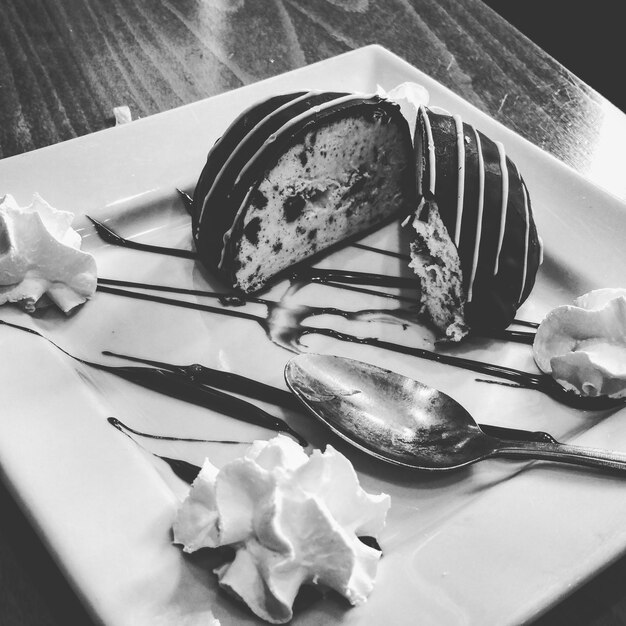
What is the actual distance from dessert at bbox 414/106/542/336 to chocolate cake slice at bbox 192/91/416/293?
161 mm

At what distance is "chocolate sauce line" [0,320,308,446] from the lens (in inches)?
41.1

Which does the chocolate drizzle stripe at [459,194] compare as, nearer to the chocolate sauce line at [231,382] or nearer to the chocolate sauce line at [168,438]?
the chocolate sauce line at [231,382]

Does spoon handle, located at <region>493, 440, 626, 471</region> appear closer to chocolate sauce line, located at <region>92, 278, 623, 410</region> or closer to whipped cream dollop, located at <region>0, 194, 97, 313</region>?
chocolate sauce line, located at <region>92, 278, 623, 410</region>

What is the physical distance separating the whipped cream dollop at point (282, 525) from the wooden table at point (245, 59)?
100cm

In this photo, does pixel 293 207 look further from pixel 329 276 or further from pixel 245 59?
pixel 245 59

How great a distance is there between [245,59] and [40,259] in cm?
94

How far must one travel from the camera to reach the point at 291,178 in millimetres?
1232

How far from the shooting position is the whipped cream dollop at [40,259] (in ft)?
3.62

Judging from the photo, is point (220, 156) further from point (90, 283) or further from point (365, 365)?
point (365, 365)

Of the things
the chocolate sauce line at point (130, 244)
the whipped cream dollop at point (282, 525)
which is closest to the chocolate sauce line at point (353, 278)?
the chocolate sauce line at point (130, 244)

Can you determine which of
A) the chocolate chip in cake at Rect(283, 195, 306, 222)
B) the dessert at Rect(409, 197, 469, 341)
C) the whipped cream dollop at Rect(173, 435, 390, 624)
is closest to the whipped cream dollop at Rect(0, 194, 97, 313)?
the chocolate chip in cake at Rect(283, 195, 306, 222)

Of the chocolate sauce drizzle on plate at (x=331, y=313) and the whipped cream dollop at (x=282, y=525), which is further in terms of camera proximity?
the chocolate sauce drizzle on plate at (x=331, y=313)

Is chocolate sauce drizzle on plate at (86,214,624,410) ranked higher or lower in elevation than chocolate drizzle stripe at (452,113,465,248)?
lower

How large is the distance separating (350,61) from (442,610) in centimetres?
129
